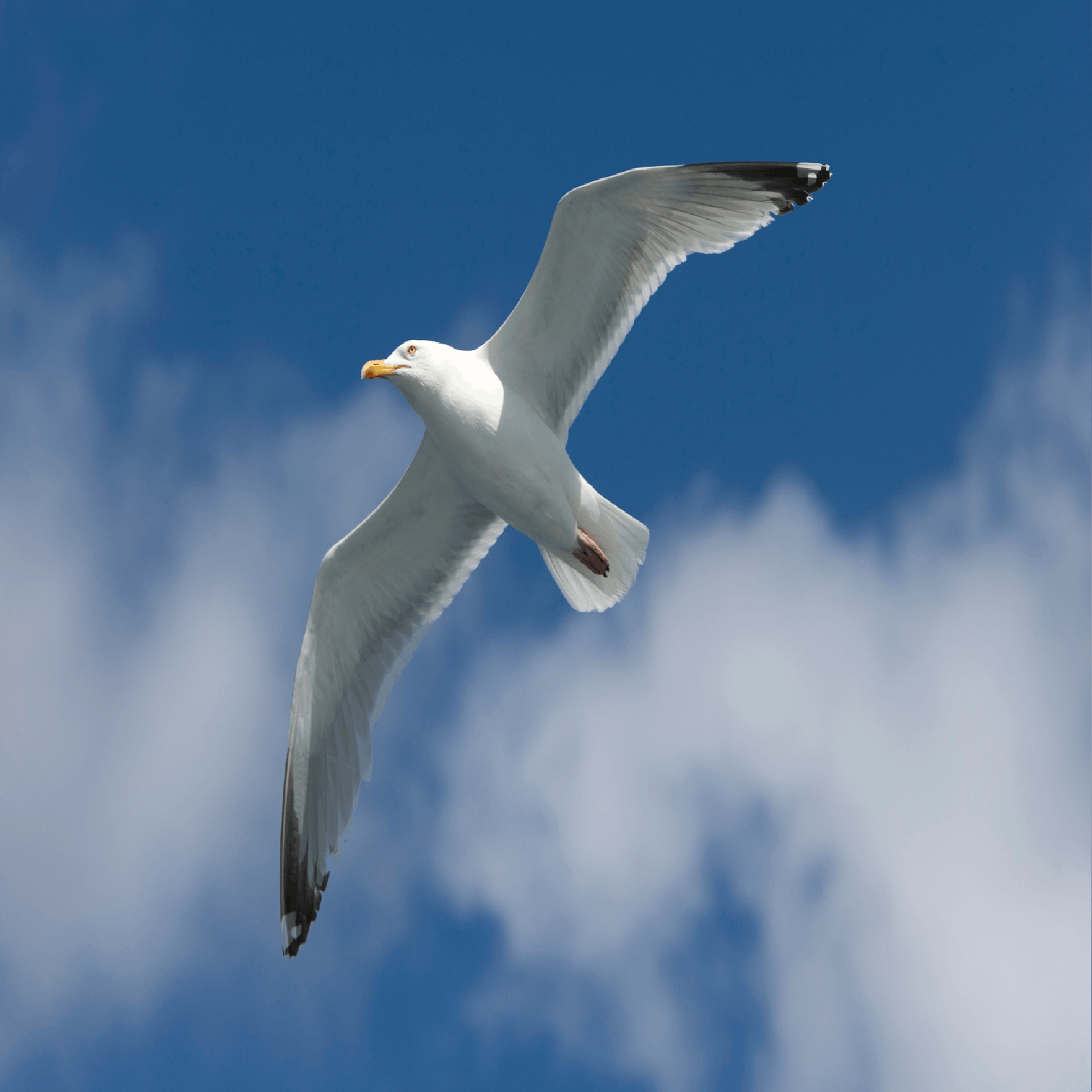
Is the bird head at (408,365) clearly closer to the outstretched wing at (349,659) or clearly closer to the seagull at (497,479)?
the seagull at (497,479)

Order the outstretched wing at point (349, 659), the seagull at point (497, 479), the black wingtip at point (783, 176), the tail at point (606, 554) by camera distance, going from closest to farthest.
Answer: the black wingtip at point (783, 176) < the seagull at point (497, 479) < the tail at point (606, 554) < the outstretched wing at point (349, 659)

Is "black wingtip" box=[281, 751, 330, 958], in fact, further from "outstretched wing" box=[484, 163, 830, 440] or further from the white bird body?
"outstretched wing" box=[484, 163, 830, 440]

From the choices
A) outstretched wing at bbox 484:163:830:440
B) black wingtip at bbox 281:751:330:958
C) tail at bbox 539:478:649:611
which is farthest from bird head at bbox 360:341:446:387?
black wingtip at bbox 281:751:330:958

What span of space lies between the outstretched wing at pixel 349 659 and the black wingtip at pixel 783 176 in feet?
8.97

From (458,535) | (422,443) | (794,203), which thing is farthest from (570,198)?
(458,535)

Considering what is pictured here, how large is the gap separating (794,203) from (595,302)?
129 centimetres

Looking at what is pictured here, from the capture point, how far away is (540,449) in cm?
724

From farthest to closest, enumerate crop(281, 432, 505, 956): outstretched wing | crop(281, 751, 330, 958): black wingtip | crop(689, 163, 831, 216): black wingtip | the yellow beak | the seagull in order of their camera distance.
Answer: crop(281, 751, 330, 958): black wingtip → crop(281, 432, 505, 956): outstretched wing → the yellow beak → the seagull → crop(689, 163, 831, 216): black wingtip

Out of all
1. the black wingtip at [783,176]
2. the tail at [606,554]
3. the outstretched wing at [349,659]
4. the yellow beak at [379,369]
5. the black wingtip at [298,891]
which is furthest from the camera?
the black wingtip at [298,891]

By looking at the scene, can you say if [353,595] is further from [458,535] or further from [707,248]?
[707,248]

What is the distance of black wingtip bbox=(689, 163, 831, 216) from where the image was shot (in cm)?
670

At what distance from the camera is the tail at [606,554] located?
24.7 feet

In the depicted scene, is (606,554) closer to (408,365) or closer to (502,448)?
(502,448)

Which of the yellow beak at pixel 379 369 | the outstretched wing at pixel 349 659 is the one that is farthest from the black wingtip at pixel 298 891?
the yellow beak at pixel 379 369
